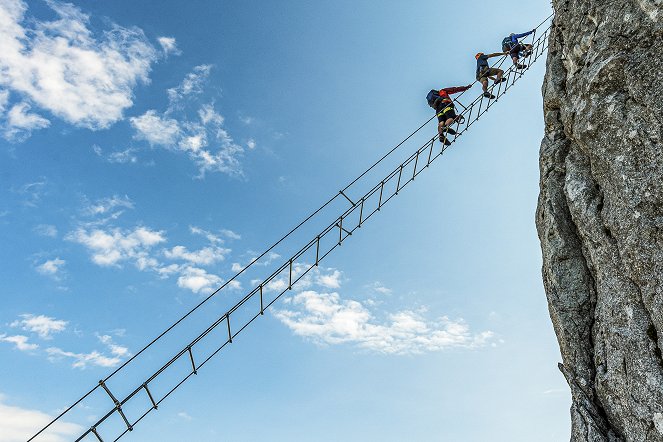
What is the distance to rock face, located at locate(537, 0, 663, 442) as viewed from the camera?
8.76m

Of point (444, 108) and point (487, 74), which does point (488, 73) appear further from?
point (444, 108)

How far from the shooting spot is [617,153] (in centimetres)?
963

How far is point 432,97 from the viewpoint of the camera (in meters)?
20.5

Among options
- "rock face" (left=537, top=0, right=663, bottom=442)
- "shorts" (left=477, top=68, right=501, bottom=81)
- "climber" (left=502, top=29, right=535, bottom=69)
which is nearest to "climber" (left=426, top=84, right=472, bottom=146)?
"shorts" (left=477, top=68, right=501, bottom=81)

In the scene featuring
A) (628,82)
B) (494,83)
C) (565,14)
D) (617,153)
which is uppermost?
(494,83)

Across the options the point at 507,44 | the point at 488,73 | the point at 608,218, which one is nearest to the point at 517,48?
the point at 507,44

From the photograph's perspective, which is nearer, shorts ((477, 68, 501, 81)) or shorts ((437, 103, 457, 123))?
shorts ((437, 103, 457, 123))

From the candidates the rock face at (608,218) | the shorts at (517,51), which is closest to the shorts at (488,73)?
the shorts at (517,51)

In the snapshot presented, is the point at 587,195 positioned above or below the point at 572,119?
below

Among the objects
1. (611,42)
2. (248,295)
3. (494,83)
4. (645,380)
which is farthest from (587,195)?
(494,83)

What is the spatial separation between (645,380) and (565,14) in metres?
10.1

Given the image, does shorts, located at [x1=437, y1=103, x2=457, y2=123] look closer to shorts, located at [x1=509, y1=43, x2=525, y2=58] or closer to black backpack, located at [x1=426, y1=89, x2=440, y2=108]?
black backpack, located at [x1=426, y1=89, x2=440, y2=108]

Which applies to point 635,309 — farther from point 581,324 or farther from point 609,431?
point 609,431

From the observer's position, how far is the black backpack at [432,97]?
802 inches
